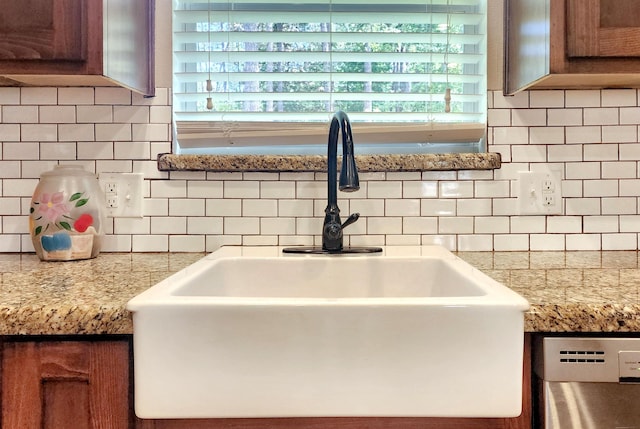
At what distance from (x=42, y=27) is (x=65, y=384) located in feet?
2.34

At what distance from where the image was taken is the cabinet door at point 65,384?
712mm

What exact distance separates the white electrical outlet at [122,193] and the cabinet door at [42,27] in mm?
361

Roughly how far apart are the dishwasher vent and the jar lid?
108 cm

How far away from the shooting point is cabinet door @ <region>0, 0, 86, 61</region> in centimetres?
100

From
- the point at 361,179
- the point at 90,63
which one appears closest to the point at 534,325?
the point at 361,179

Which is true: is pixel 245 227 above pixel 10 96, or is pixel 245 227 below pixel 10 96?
below

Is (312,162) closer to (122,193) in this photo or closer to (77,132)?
(122,193)

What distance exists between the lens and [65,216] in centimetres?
114

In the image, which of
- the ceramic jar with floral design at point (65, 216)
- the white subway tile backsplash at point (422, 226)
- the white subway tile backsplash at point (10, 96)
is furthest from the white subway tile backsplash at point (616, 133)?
the white subway tile backsplash at point (10, 96)

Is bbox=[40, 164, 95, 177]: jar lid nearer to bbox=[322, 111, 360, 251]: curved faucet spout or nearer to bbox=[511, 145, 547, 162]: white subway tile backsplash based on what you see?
bbox=[322, 111, 360, 251]: curved faucet spout

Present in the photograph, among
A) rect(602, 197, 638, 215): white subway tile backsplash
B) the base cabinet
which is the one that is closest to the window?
rect(602, 197, 638, 215): white subway tile backsplash

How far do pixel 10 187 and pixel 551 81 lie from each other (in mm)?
1384

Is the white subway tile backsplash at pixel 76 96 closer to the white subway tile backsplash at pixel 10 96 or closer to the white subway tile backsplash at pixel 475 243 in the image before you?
the white subway tile backsplash at pixel 10 96

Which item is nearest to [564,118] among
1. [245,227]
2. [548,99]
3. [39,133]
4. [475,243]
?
[548,99]
